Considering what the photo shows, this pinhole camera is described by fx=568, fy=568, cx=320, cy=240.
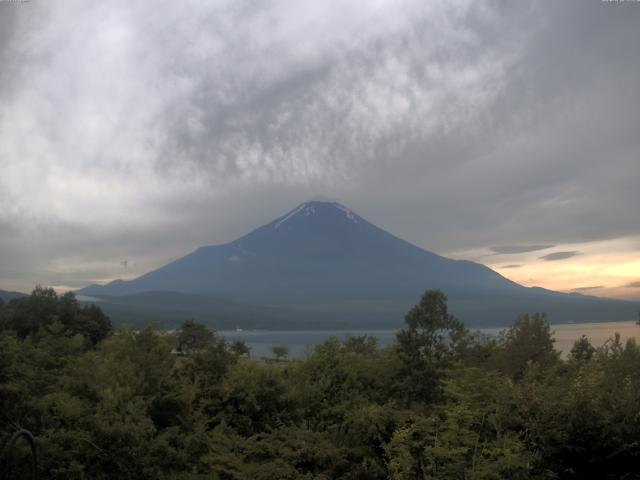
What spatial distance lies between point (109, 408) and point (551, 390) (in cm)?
968

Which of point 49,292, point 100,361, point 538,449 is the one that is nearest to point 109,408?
point 100,361

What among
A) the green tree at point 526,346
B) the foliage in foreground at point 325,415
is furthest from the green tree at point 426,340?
the green tree at point 526,346

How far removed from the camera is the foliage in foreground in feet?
34.4

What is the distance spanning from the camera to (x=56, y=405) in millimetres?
12930

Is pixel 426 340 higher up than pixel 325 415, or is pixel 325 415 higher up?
pixel 426 340

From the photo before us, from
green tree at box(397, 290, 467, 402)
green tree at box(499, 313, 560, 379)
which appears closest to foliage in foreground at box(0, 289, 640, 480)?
green tree at box(397, 290, 467, 402)

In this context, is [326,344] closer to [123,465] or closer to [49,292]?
[123,465]

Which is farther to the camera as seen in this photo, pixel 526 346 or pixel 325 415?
pixel 526 346

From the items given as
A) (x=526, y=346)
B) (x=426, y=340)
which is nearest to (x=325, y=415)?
(x=426, y=340)

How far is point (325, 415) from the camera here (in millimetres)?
16547

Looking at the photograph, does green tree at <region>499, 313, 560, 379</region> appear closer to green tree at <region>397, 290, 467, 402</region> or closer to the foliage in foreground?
the foliage in foreground

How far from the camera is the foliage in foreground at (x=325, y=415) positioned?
413 inches

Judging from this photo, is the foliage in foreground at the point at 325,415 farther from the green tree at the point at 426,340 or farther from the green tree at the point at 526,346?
the green tree at the point at 526,346

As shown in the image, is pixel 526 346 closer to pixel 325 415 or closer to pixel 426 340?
pixel 426 340
